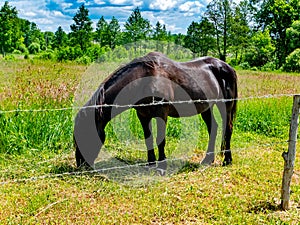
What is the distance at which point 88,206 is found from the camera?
11.5ft

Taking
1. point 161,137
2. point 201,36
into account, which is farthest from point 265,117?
point 201,36

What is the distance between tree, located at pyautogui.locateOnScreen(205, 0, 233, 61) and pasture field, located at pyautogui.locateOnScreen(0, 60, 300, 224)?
28.2 meters

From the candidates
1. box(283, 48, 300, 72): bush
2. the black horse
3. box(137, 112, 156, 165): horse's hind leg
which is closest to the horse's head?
the black horse

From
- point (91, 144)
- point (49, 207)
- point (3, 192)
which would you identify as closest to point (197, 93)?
point (91, 144)

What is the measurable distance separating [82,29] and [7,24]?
7174 mm

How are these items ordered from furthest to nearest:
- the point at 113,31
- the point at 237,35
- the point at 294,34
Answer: the point at 113,31 < the point at 237,35 < the point at 294,34

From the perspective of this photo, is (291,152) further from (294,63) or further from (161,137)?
(294,63)

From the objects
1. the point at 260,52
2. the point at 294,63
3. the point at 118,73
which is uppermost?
the point at 260,52

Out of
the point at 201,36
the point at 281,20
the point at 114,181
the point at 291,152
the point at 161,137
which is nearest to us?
the point at 291,152

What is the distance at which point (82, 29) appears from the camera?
33.4 m

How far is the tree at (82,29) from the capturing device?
3284 cm

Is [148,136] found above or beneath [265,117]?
beneath

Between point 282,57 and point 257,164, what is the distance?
3093 centimetres

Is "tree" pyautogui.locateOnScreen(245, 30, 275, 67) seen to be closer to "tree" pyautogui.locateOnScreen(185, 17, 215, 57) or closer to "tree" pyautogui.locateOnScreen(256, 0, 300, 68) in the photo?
"tree" pyautogui.locateOnScreen(256, 0, 300, 68)
